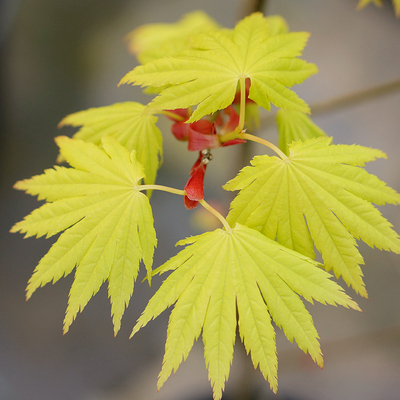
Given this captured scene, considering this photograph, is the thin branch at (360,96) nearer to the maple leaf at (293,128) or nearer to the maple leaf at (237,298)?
the maple leaf at (293,128)

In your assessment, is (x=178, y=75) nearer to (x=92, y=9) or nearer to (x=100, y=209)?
(x=100, y=209)

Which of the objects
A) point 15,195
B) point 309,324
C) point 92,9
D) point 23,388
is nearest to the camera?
point 309,324

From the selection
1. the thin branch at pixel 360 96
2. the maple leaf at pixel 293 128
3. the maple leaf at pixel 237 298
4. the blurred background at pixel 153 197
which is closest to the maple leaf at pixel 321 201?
the maple leaf at pixel 237 298

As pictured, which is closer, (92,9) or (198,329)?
(198,329)

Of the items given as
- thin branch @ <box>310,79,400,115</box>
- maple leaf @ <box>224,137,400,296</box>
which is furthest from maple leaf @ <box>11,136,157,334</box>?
thin branch @ <box>310,79,400,115</box>

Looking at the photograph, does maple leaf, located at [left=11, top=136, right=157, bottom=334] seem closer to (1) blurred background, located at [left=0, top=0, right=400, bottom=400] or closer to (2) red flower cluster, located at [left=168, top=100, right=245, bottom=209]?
(2) red flower cluster, located at [left=168, top=100, right=245, bottom=209]

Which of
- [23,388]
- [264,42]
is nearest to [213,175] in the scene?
[264,42]
